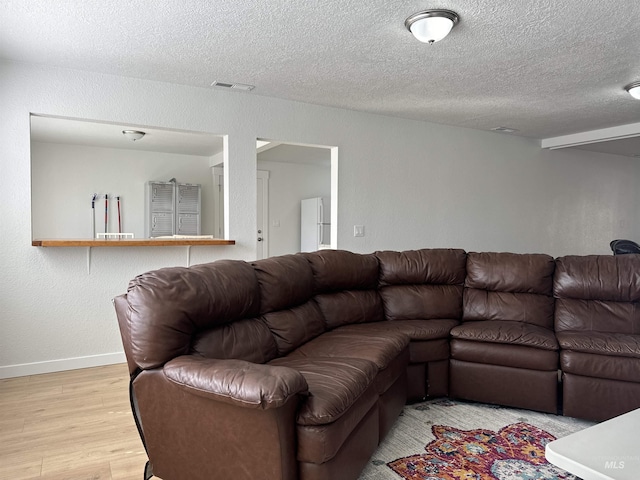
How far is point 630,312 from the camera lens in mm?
3162

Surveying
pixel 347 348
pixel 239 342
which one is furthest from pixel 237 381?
pixel 347 348

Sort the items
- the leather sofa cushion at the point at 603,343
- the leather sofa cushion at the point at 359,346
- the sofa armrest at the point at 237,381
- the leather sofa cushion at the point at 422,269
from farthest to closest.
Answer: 1. the leather sofa cushion at the point at 422,269
2. the leather sofa cushion at the point at 603,343
3. the leather sofa cushion at the point at 359,346
4. the sofa armrest at the point at 237,381

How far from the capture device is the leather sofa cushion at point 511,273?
347 centimetres

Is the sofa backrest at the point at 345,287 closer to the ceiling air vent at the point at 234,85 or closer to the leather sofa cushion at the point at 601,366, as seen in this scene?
the leather sofa cushion at the point at 601,366

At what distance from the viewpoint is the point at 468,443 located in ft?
8.22

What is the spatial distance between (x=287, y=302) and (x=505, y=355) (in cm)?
147

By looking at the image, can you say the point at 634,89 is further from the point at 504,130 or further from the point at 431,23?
the point at 431,23

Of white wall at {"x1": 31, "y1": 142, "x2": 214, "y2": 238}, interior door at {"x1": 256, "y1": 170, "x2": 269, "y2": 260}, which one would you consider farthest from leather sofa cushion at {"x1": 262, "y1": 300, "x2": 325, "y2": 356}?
white wall at {"x1": 31, "y1": 142, "x2": 214, "y2": 238}

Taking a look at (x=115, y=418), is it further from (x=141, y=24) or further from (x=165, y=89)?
(x=165, y=89)

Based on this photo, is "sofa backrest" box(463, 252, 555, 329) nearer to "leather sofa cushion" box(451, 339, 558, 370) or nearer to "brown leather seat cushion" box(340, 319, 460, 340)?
"brown leather seat cushion" box(340, 319, 460, 340)

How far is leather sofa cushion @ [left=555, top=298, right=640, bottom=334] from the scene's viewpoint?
3145mm

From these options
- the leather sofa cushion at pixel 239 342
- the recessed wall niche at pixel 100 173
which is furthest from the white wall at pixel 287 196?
the leather sofa cushion at pixel 239 342

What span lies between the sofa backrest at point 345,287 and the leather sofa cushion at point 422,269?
0.38 ft

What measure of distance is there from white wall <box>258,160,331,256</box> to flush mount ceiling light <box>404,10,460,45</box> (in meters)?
5.47
